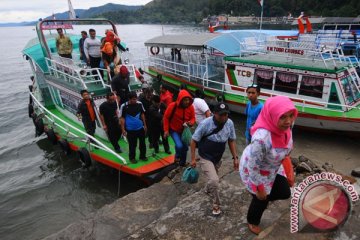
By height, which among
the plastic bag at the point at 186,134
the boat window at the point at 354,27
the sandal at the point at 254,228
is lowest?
the sandal at the point at 254,228

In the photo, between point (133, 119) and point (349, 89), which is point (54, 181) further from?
point (349, 89)

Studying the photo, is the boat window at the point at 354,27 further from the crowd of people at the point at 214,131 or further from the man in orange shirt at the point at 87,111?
the man in orange shirt at the point at 87,111

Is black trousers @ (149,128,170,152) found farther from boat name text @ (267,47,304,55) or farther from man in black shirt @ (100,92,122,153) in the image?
boat name text @ (267,47,304,55)

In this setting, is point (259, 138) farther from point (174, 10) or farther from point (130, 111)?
point (174, 10)

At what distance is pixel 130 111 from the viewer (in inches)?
243

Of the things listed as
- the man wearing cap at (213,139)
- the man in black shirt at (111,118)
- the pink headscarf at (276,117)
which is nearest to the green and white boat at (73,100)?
the man in black shirt at (111,118)

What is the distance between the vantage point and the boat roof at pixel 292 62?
9.59 m

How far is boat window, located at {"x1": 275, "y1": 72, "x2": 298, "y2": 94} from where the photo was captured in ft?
34.5

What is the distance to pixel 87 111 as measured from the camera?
24.4 feet

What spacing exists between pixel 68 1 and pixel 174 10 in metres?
165

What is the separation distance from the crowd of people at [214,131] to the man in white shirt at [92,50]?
905 mm

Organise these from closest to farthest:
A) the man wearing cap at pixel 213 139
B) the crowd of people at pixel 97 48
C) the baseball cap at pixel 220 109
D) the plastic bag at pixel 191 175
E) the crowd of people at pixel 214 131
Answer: the crowd of people at pixel 214 131 → the baseball cap at pixel 220 109 → the man wearing cap at pixel 213 139 → the plastic bag at pixel 191 175 → the crowd of people at pixel 97 48

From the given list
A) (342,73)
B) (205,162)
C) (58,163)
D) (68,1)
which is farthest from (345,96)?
(68,1)

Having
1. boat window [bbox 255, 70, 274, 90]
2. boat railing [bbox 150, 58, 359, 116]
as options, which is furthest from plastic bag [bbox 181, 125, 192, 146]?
boat window [bbox 255, 70, 274, 90]
